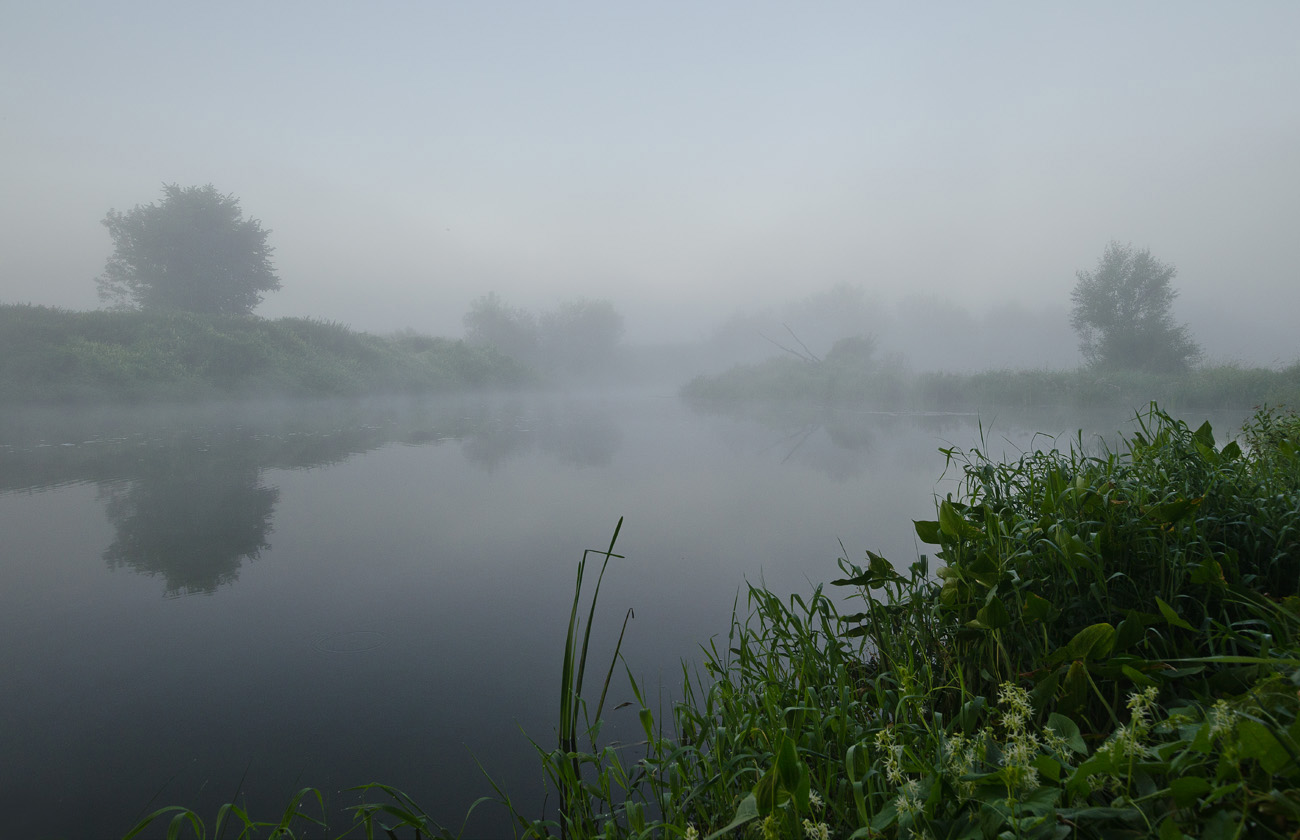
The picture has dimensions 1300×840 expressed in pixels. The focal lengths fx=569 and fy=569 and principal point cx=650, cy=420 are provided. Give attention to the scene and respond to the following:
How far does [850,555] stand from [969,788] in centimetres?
218

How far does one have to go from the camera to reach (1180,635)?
1142mm

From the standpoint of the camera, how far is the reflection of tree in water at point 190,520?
8.89 feet

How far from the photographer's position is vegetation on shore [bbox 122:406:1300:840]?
2.01 ft

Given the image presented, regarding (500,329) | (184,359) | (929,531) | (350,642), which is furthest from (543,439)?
(500,329)

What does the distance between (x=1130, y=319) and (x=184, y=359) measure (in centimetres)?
2242

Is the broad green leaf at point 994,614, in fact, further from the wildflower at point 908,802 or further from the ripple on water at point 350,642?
the ripple on water at point 350,642

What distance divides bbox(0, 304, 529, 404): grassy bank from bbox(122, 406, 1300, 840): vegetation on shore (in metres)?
13.1

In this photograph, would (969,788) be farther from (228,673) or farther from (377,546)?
(377,546)

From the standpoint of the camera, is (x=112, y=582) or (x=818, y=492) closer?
(x=112, y=582)

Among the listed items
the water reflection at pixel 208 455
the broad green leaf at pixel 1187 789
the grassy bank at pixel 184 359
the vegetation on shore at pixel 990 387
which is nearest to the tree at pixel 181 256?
the grassy bank at pixel 184 359

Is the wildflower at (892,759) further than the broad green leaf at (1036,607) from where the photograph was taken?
No

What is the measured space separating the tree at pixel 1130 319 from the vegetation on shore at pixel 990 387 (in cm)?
203

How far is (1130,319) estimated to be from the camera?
46.4 feet

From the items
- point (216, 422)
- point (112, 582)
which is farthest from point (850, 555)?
point (216, 422)
